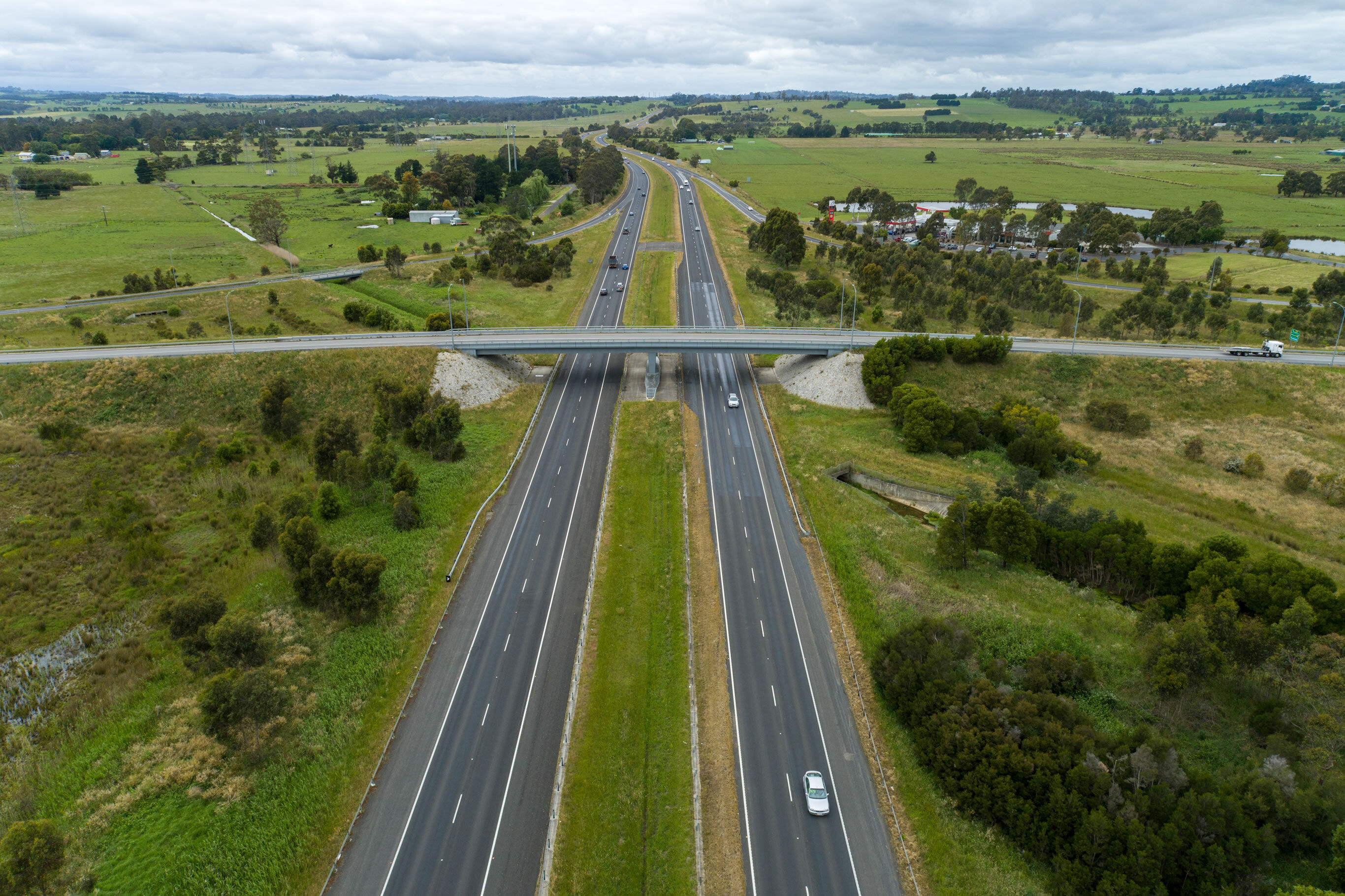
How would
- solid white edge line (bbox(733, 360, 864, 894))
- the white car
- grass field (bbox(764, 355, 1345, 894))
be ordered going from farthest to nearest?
grass field (bbox(764, 355, 1345, 894))
the white car
solid white edge line (bbox(733, 360, 864, 894))

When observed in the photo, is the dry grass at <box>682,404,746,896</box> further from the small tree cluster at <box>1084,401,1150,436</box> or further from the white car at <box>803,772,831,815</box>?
the small tree cluster at <box>1084,401,1150,436</box>

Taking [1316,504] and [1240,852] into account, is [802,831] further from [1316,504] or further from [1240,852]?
[1316,504]

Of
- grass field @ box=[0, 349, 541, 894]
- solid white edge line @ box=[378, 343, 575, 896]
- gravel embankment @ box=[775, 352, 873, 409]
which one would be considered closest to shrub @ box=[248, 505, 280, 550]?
grass field @ box=[0, 349, 541, 894]

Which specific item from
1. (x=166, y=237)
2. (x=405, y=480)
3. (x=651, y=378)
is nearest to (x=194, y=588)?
(x=405, y=480)

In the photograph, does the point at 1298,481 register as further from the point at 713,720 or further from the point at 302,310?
the point at 302,310

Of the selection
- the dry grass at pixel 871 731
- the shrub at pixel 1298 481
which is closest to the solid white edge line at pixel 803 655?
the dry grass at pixel 871 731
